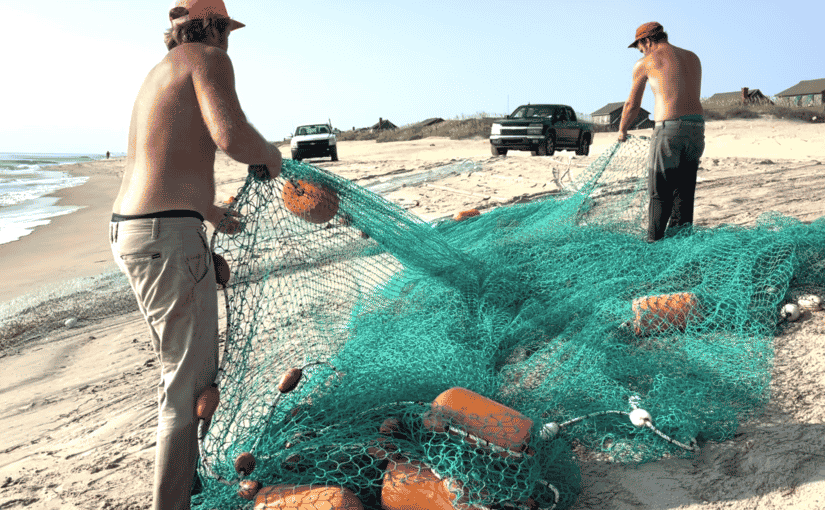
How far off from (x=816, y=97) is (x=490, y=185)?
45.5 metres

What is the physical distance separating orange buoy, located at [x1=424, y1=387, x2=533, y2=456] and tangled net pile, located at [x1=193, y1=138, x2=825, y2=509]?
1.6 inches

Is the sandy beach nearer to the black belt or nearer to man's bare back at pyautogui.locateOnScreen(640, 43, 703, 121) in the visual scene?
the black belt

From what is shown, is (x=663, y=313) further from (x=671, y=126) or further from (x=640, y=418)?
(x=671, y=126)

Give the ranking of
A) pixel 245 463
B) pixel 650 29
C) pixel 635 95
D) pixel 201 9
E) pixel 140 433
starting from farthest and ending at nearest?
pixel 635 95
pixel 650 29
pixel 140 433
pixel 245 463
pixel 201 9

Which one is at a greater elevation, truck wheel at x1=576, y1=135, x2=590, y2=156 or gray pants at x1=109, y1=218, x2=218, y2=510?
truck wheel at x1=576, y1=135, x2=590, y2=156

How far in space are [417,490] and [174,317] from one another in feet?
3.33

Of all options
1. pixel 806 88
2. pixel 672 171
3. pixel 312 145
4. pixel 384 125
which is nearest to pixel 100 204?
pixel 312 145

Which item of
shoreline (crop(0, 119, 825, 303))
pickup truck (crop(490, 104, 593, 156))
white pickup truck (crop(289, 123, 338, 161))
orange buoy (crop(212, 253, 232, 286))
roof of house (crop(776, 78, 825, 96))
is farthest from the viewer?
roof of house (crop(776, 78, 825, 96))

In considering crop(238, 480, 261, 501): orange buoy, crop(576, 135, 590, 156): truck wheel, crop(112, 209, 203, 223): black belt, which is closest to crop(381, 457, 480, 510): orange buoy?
crop(238, 480, 261, 501): orange buoy

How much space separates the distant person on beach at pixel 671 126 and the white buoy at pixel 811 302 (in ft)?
4.01

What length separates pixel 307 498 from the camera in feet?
6.32

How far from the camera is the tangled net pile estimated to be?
83.9 inches

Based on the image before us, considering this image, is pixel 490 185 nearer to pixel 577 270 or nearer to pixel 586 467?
pixel 577 270

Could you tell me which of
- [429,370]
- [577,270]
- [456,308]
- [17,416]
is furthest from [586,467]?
[17,416]
